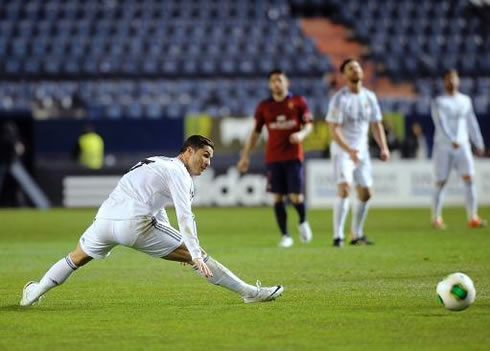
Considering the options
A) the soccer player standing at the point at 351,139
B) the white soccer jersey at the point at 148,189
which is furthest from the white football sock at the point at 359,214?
the white soccer jersey at the point at 148,189

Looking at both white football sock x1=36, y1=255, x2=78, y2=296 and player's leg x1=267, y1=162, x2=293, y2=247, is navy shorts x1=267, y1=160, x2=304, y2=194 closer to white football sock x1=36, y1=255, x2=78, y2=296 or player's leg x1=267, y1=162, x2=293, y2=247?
player's leg x1=267, y1=162, x2=293, y2=247

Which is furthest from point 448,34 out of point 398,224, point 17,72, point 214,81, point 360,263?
point 360,263

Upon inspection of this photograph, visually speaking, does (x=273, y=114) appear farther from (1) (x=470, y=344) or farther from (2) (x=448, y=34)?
(2) (x=448, y=34)

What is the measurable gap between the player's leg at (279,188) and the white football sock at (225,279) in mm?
6373

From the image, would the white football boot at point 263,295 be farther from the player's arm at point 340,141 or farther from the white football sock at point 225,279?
the player's arm at point 340,141

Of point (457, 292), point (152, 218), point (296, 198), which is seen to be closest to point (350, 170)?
point (296, 198)

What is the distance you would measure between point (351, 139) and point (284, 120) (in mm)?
1009

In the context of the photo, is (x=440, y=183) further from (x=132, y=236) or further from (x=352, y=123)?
(x=132, y=236)

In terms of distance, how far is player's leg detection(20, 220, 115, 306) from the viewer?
28.4 feet

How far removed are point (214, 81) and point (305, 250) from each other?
59.3 feet

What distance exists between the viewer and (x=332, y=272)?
11672 mm

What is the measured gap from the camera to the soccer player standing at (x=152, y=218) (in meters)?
8.38

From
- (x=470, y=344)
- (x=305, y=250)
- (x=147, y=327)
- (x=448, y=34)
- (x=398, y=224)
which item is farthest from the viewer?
(x=448, y=34)

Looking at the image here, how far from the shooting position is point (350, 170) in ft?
48.6
